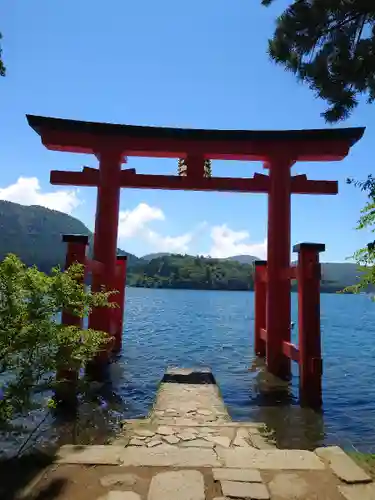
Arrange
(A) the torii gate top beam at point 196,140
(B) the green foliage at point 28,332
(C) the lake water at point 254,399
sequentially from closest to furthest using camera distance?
(B) the green foliage at point 28,332 < (C) the lake water at point 254,399 < (A) the torii gate top beam at point 196,140

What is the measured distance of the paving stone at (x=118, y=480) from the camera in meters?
3.10

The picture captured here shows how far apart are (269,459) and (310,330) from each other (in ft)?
11.4

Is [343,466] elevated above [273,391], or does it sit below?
above

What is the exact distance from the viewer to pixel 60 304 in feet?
12.3

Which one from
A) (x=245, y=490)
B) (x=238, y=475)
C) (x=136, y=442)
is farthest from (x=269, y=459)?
(x=136, y=442)

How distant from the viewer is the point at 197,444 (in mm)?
4219

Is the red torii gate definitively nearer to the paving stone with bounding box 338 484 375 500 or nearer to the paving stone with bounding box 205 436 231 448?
the paving stone with bounding box 205 436 231 448

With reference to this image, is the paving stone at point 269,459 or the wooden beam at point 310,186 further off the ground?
the wooden beam at point 310,186

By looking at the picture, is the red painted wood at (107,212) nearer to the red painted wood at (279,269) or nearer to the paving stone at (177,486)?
the red painted wood at (279,269)

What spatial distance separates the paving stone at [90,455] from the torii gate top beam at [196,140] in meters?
6.48

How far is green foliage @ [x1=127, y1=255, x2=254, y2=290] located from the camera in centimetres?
11019

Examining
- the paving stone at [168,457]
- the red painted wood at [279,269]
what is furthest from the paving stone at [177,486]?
the red painted wood at [279,269]

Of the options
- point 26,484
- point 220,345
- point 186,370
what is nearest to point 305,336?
point 186,370

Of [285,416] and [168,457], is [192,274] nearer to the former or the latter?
[285,416]
